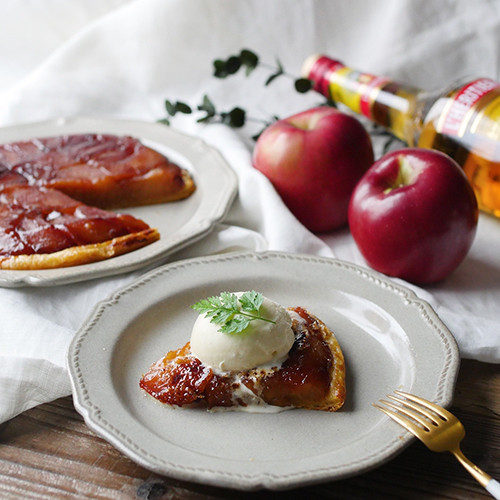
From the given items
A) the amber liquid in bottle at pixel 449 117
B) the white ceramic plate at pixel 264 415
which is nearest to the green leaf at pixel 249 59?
the amber liquid in bottle at pixel 449 117

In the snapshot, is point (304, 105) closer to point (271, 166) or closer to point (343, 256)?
point (271, 166)

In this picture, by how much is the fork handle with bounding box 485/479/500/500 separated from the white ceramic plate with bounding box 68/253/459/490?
0.18m

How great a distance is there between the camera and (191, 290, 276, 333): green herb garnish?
1684mm

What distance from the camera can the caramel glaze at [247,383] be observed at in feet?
5.45

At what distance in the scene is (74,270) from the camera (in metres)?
2.16

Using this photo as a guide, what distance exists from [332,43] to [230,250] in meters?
1.69

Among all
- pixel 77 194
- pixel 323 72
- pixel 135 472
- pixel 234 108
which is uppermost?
pixel 323 72

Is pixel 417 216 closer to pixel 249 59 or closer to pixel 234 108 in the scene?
pixel 234 108

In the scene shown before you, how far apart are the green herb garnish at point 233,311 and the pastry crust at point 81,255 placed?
653 mm

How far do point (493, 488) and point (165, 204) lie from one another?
175cm

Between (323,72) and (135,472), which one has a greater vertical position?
(323,72)

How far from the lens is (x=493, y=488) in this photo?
1390 millimetres

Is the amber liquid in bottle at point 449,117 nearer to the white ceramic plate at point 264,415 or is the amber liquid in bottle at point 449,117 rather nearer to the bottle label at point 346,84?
the bottle label at point 346,84

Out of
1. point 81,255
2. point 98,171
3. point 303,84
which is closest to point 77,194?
point 98,171
